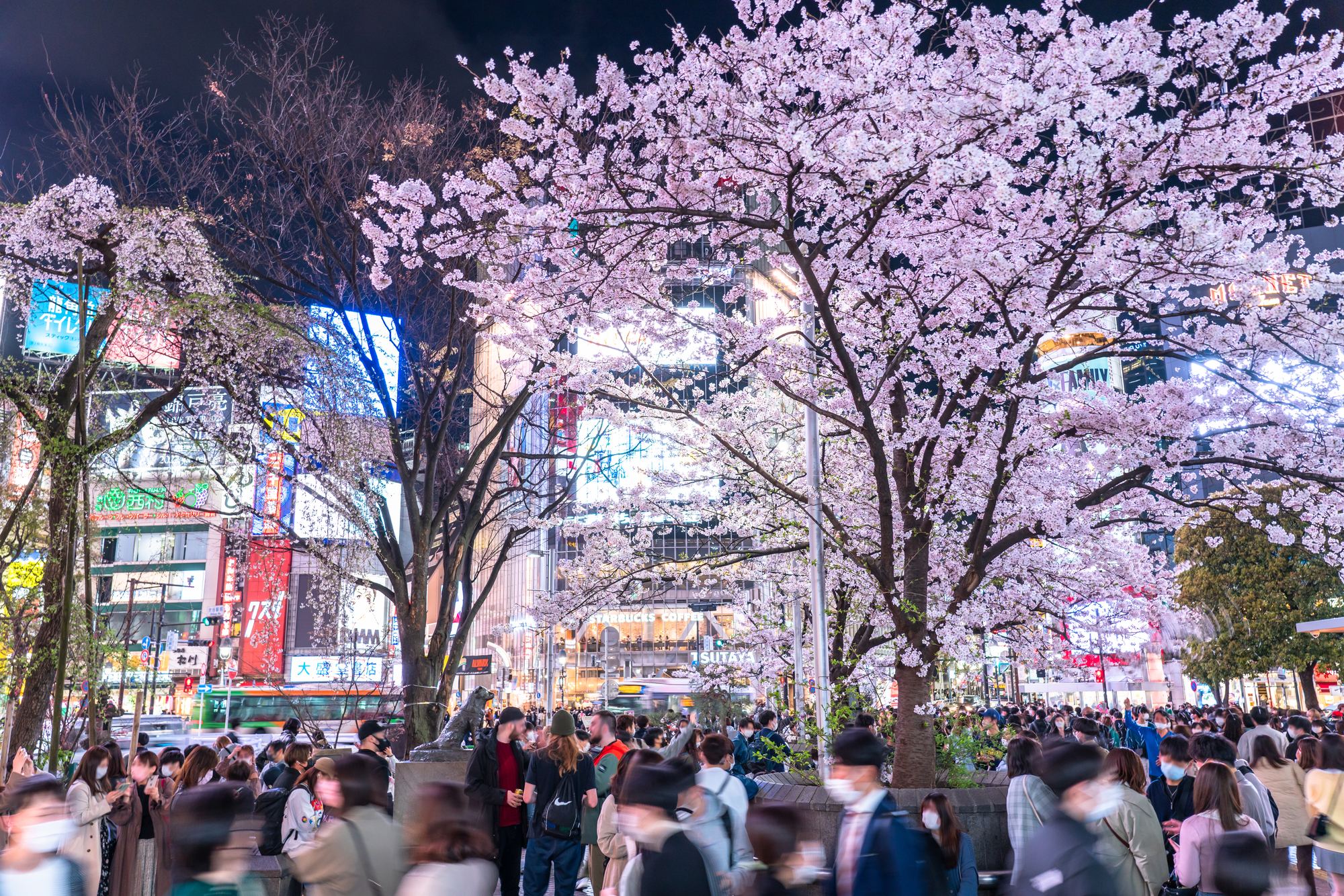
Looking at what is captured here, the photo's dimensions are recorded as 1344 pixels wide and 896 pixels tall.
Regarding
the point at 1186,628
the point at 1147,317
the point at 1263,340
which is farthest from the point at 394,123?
the point at 1186,628

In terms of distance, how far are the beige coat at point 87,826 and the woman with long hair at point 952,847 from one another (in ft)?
17.3

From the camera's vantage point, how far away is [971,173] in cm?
689

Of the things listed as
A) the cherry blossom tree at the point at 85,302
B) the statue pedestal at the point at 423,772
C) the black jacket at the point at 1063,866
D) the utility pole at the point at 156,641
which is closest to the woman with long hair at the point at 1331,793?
the black jacket at the point at 1063,866

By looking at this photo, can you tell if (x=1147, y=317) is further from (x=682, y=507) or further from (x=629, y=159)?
(x=682, y=507)

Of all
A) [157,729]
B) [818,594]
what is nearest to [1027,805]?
[818,594]

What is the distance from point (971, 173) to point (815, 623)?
454cm

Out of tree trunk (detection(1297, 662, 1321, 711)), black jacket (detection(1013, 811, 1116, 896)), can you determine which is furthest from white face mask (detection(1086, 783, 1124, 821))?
tree trunk (detection(1297, 662, 1321, 711))

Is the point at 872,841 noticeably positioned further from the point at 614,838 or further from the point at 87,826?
the point at 87,826

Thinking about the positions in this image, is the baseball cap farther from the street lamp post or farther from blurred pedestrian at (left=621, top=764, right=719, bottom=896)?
the street lamp post

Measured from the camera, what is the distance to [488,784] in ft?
23.9

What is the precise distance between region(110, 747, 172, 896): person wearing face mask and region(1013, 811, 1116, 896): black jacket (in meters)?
5.40

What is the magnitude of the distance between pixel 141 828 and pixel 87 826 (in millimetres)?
1415

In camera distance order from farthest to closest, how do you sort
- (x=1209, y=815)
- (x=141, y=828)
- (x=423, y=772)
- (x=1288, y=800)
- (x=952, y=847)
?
(x=423, y=772) → (x=141, y=828) → (x=1288, y=800) → (x=952, y=847) → (x=1209, y=815)

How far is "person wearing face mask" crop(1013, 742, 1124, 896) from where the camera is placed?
310cm
